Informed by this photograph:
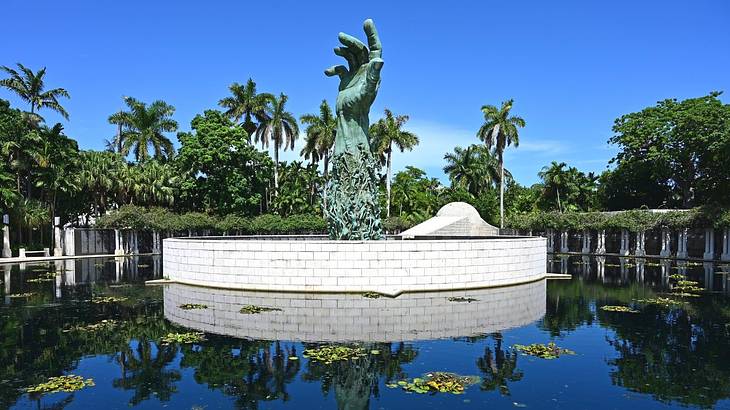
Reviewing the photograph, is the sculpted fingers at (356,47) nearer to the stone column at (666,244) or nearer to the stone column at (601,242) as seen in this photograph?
the stone column at (666,244)

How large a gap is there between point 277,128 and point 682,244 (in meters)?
33.6

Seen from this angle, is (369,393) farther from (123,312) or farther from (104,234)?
(104,234)

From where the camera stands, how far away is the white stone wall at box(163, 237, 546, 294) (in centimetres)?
1764

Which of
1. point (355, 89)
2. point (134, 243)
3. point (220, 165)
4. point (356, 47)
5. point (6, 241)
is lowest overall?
point (134, 243)

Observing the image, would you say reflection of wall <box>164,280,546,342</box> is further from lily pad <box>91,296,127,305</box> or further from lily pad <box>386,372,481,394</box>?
lily pad <box>386,372,481,394</box>

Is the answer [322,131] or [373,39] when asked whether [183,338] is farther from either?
[322,131]

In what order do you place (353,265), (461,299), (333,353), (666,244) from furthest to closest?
(666,244) < (353,265) < (461,299) < (333,353)

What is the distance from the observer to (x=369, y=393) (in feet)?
27.8

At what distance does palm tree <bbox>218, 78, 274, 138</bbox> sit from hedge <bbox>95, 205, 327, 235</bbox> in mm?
9711

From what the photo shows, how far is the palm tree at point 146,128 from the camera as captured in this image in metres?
49.0

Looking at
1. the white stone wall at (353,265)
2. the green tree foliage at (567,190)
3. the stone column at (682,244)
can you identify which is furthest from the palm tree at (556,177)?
the white stone wall at (353,265)

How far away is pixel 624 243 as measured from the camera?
134 ft

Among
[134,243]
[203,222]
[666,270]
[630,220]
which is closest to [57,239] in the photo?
[134,243]

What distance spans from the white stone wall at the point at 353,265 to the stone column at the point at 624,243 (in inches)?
976
